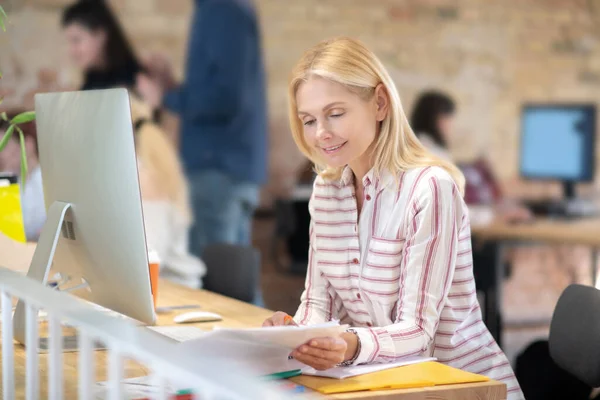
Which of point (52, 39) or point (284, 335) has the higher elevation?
point (52, 39)

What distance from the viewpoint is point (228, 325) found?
196 cm

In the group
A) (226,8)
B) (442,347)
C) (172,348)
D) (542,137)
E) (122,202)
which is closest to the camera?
(172,348)

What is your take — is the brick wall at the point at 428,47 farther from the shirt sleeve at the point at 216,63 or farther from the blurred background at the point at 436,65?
the shirt sleeve at the point at 216,63

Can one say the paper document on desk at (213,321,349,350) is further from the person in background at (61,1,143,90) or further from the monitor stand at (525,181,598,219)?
the monitor stand at (525,181,598,219)

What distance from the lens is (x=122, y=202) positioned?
158cm

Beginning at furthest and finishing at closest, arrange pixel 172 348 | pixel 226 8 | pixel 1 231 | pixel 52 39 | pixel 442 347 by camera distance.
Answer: pixel 52 39 < pixel 226 8 < pixel 1 231 < pixel 442 347 < pixel 172 348

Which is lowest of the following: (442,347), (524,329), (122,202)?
(524,329)

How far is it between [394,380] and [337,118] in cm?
55

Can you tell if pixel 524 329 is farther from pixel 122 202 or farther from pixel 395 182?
pixel 122 202

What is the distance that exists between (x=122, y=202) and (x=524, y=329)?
4.49m

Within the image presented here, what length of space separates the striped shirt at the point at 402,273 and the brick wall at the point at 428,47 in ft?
10.7

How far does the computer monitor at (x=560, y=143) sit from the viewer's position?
5.34 metres

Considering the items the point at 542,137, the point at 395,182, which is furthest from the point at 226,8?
the point at 395,182

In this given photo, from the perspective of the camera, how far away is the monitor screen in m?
5.34
